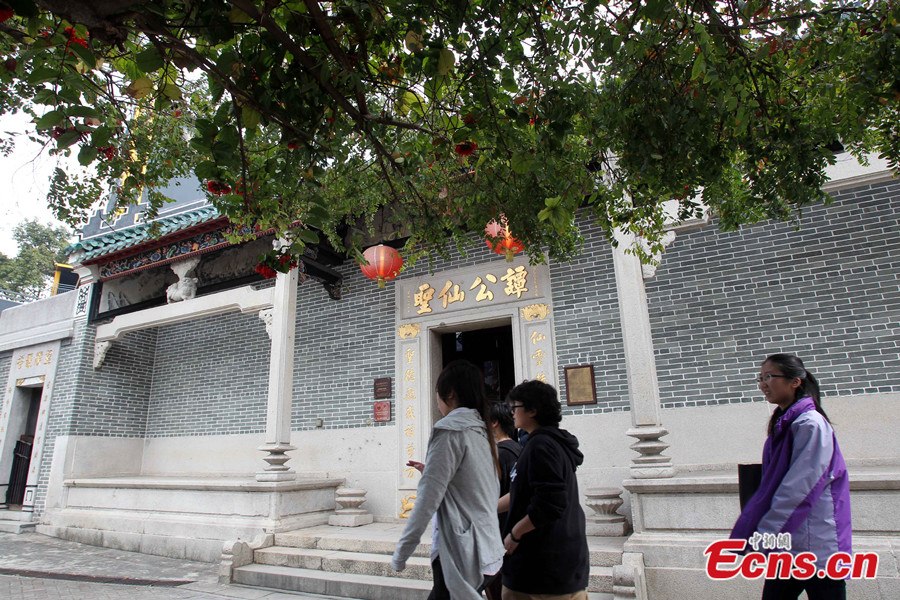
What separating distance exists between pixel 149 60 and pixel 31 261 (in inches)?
727

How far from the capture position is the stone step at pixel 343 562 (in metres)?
4.44

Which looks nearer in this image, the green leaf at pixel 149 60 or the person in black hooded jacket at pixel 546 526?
the green leaf at pixel 149 60

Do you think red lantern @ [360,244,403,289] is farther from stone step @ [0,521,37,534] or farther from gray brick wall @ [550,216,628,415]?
stone step @ [0,521,37,534]

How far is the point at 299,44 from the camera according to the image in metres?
2.25

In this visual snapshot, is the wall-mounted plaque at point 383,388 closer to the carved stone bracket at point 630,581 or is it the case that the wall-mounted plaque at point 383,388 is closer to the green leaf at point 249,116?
the carved stone bracket at point 630,581

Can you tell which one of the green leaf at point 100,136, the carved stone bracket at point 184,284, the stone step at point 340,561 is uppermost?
the carved stone bracket at point 184,284

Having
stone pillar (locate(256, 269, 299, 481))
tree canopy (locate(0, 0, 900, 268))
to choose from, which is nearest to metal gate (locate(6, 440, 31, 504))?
stone pillar (locate(256, 269, 299, 481))

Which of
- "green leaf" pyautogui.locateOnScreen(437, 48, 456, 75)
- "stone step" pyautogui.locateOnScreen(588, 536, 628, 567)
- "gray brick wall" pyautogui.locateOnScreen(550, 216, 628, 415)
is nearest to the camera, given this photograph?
"green leaf" pyautogui.locateOnScreen(437, 48, 456, 75)

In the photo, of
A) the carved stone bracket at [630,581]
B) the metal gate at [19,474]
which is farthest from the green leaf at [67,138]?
the metal gate at [19,474]

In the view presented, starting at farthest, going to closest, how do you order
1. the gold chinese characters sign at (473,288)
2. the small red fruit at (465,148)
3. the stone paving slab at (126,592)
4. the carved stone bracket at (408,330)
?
the carved stone bracket at (408,330) → the gold chinese characters sign at (473,288) → the stone paving slab at (126,592) → the small red fruit at (465,148)

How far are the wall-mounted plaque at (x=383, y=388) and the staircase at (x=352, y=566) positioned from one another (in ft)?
4.86

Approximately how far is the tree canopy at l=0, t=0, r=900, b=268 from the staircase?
2.44 metres

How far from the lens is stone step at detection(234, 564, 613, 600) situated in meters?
4.27

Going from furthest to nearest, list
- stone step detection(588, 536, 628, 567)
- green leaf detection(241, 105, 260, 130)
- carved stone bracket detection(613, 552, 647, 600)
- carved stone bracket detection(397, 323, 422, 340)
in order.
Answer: carved stone bracket detection(397, 323, 422, 340) → stone step detection(588, 536, 628, 567) → carved stone bracket detection(613, 552, 647, 600) → green leaf detection(241, 105, 260, 130)
